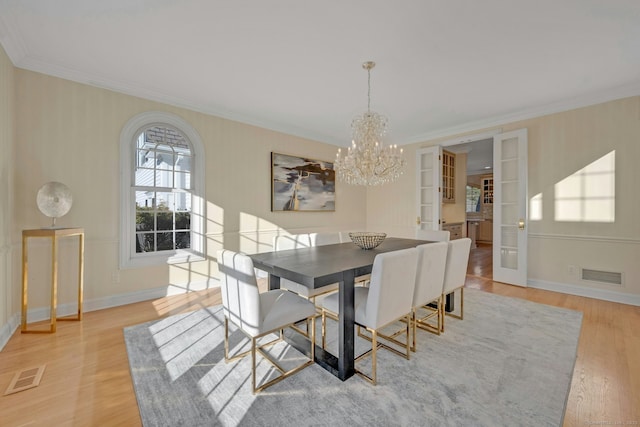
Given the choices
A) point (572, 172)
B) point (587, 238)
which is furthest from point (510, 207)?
point (587, 238)

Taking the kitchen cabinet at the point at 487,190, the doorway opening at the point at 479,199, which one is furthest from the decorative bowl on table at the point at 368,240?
the kitchen cabinet at the point at 487,190

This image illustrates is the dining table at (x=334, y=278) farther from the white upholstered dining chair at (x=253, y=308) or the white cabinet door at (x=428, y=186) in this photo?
the white cabinet door at (x=428, y=186)

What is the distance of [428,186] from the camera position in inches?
210

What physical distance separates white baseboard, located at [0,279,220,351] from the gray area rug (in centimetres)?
82

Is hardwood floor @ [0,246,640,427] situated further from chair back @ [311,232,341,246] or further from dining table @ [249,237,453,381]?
chair back @ [311,232,341,246]

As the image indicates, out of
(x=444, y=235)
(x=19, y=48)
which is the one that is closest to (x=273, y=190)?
Answer: (x=444, y=235)

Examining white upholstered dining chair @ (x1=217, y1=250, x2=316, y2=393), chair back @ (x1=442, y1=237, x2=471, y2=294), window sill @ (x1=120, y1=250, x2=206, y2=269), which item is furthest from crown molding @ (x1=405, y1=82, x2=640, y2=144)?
window sill @ (x1=120, y1=250, x2=206, y2=269)

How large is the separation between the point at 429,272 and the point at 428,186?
3408mm

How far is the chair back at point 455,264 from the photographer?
2.63m

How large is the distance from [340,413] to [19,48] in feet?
13.2

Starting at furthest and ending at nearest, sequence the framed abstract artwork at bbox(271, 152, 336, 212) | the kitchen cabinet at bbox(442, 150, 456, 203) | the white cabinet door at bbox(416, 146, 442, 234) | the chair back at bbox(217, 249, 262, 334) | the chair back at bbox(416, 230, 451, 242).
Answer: the kitchen cabinet at bbox(442, 150, 456, 203), the white cabinet door at bbox(416, 146, 442, 234), the framed abstract artwork at bbox(271, 152, 336, 212), the chair back at bbox(416, 230, 451, 242), the chair back at bbox(217, 249, 262, 334)

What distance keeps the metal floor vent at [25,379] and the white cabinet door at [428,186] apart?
5300 mm

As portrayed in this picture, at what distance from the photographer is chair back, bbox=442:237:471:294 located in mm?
2629

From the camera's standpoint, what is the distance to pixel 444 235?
11.8 feet
